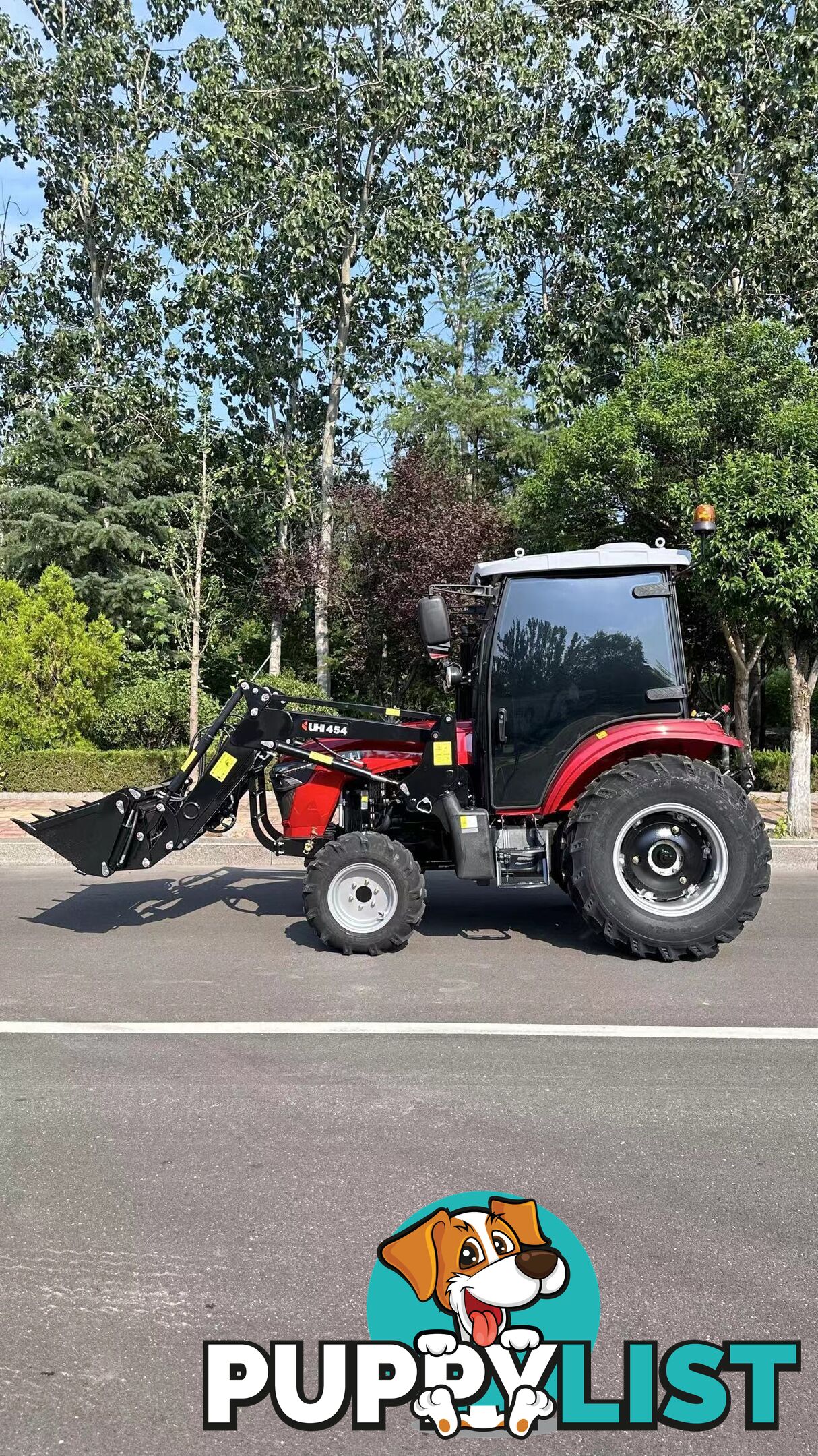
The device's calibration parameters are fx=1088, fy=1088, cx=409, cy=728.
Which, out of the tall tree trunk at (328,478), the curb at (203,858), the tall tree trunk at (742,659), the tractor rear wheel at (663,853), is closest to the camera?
the tractor rear wheel at (663,853)

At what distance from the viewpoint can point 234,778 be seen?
7004 mm

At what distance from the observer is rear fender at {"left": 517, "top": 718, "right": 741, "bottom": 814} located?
6828mm

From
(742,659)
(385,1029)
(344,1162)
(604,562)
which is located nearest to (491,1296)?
(344,1162)

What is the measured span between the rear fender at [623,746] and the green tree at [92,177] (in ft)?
69.5

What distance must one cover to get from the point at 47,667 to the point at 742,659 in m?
11.0

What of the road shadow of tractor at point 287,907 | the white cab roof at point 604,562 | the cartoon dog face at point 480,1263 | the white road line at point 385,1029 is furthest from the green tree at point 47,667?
the cartoon dog face at point 480,1263

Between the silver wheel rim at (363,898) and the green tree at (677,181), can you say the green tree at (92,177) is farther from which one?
the silver wheel rim at (363,898)

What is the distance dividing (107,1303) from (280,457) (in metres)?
22.6

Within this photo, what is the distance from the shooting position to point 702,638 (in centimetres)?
2019

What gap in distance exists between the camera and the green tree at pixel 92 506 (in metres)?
22.9

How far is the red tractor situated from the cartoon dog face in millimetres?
3431

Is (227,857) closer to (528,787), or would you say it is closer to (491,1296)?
(528,787)

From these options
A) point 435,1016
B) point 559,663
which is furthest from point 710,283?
point 435,1016

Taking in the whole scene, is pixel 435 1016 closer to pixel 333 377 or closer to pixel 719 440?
pixel 719 440
